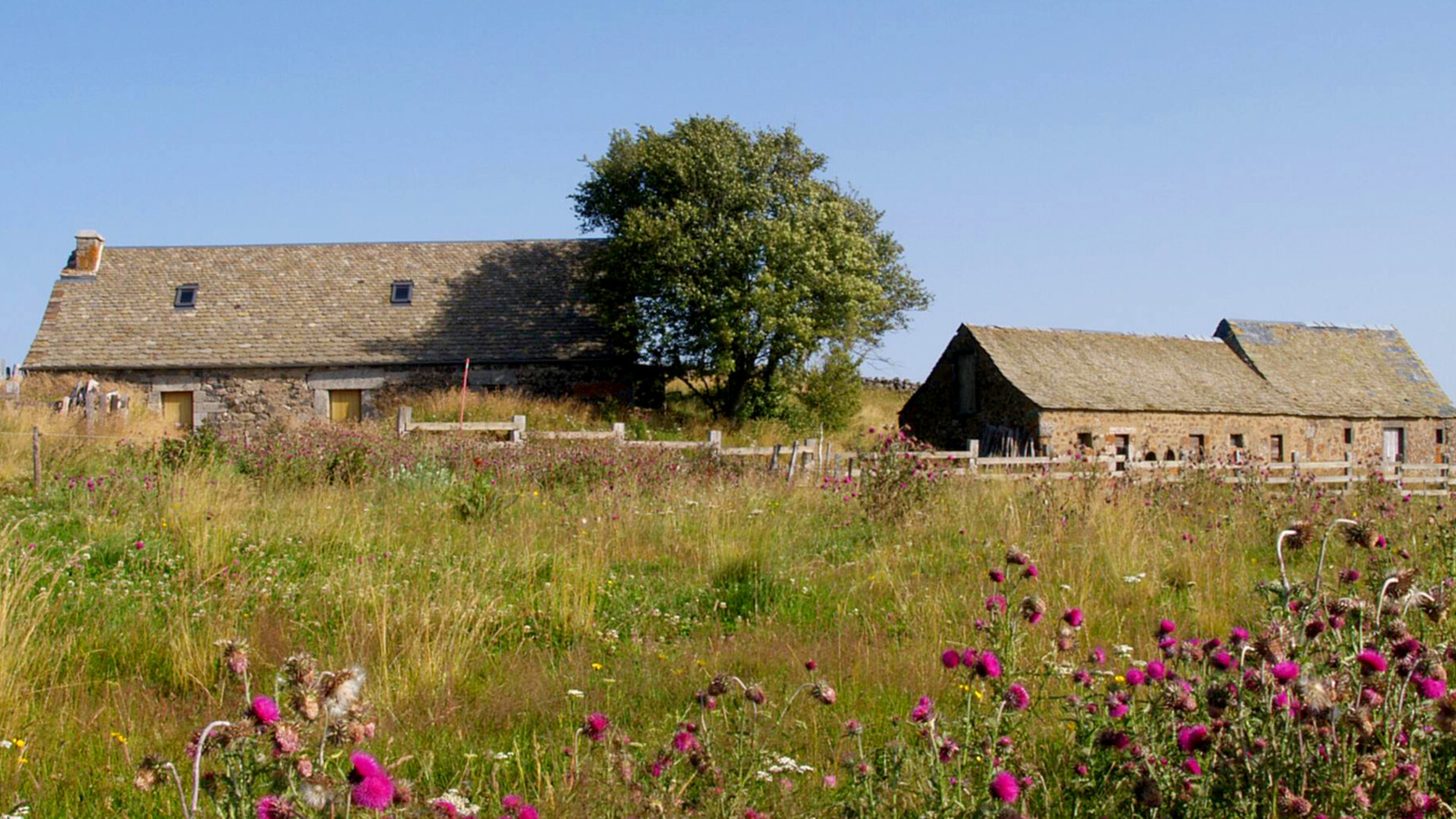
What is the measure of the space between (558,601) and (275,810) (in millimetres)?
4224

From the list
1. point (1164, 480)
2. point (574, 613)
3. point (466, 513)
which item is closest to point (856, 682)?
point (574, 613)

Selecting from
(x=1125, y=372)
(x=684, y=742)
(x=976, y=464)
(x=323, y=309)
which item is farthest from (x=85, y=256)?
(x=684, y=742)

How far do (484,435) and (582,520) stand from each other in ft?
31.5

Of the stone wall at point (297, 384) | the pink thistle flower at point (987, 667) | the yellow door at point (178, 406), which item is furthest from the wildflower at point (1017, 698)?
the yellow door at point (178, 406)

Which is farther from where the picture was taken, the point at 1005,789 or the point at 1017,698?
the point at 1017,698

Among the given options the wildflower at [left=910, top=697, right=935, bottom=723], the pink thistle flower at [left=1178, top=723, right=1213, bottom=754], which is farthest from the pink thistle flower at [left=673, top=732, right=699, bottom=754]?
the pink thistle flower at [left=1178, top=723, right=1213, bottom=754]

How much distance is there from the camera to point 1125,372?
91.4ft

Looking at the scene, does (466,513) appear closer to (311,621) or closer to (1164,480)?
(311,621)

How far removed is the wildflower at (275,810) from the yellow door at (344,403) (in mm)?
26397

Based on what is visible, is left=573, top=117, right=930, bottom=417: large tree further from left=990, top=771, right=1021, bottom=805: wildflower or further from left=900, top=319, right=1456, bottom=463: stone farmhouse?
left=990, top=771, right=1021, bottom=805: wildflower

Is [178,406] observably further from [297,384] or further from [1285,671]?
[1285,671]

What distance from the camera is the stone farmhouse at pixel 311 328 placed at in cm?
2703

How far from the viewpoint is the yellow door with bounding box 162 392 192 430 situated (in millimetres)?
27141

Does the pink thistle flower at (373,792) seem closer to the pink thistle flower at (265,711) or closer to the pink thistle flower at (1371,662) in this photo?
the pink thistle flower at (265,711)
